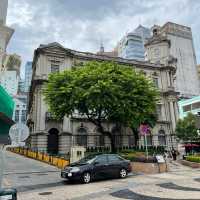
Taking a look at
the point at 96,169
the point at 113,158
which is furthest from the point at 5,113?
the point at 113,158

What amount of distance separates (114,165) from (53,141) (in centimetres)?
2188

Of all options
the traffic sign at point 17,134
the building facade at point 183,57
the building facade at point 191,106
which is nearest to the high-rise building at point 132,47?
the building facade at point 183,57

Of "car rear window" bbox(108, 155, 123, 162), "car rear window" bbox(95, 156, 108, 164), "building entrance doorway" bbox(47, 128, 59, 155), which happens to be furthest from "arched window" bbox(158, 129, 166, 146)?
"car rear window" bbox(95, 156, 108, 164)

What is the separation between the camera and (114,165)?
49.9 ft

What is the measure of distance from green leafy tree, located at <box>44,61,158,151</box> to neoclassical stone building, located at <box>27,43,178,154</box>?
829 cm

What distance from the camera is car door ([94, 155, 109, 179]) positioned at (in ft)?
46.5

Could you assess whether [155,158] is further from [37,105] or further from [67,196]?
[37,105]

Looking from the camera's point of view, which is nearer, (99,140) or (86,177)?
(86,177)

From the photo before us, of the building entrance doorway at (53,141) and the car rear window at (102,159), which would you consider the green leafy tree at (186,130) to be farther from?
the car rear window at (102,159)

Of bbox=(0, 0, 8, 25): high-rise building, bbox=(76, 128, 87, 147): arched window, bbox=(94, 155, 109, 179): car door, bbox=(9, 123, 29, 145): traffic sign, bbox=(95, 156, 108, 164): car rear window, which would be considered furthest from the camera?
bbox=(76, 128, 87, 147): arched window

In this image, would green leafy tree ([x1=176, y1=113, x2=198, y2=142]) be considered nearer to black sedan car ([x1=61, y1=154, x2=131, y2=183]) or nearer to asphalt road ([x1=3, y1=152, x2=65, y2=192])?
black sedan car ([x1=61, y1=154, x2=131, y2=183])

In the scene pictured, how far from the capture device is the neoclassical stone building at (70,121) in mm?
35031

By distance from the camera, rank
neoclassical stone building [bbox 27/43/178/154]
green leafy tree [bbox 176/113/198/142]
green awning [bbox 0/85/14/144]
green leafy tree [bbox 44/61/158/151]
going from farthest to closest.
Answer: green leafy tree [bbox 176/113/198/142] < neoclassical stone building [bbox 27/43/178/154] < green leafy tree [bbox 44/61/158/151] < green awning [bbox 0/85/14/144]

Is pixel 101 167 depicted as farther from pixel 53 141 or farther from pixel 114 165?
pixel 53 141
